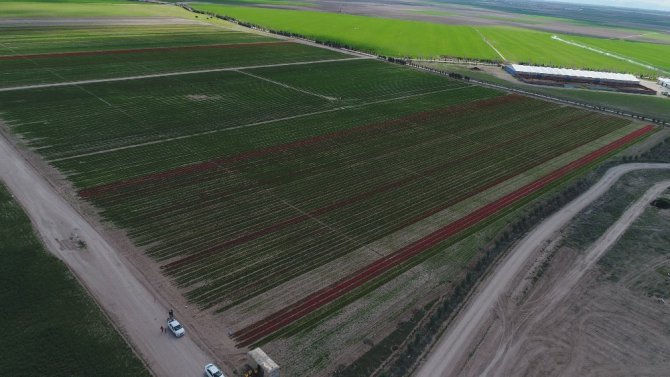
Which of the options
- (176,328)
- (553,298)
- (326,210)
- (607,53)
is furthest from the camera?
(607,53)

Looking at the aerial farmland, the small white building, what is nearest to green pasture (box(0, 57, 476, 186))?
the aerial farmland

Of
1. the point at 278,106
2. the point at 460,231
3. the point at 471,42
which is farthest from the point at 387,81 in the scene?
the point at 471,42

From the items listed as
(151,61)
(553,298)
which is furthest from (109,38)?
(553,298)

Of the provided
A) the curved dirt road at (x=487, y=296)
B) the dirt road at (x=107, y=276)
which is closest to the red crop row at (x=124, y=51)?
the dirt road at (x=107, y=276)

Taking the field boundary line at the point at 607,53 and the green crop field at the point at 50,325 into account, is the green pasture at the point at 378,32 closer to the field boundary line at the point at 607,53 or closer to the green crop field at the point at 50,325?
the field boundary line at the point at 607,53

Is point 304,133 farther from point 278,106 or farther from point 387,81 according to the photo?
point 387,81

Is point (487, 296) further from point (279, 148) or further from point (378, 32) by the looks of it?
point (378, 32)

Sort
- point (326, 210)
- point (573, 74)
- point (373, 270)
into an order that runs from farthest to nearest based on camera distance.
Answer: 1. point (573, 74)
2. point (326, 210)
3. point (373, 270)
